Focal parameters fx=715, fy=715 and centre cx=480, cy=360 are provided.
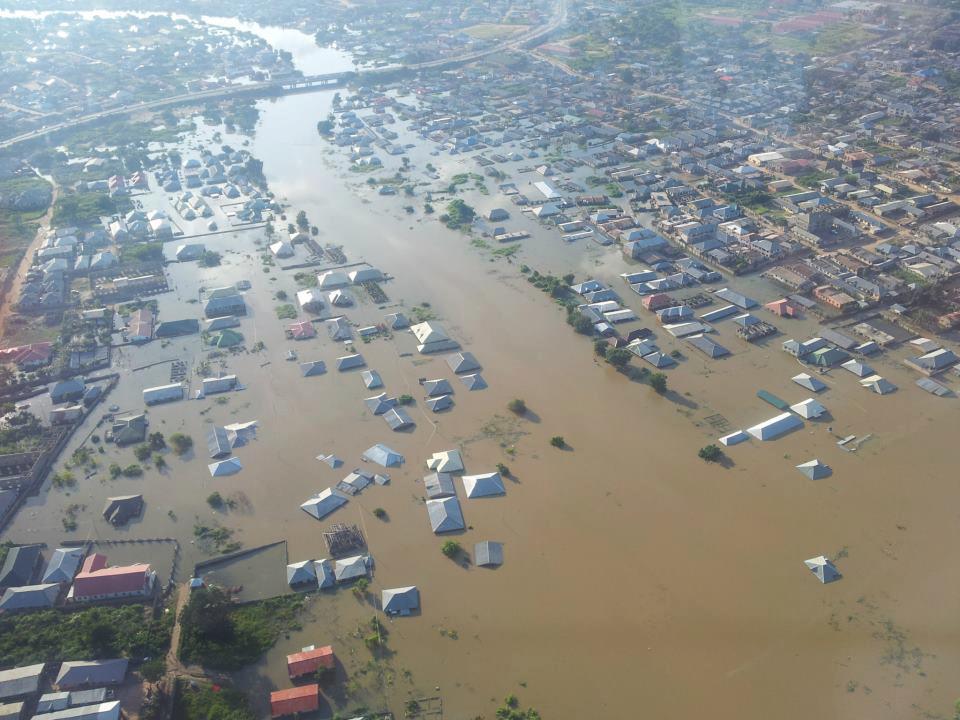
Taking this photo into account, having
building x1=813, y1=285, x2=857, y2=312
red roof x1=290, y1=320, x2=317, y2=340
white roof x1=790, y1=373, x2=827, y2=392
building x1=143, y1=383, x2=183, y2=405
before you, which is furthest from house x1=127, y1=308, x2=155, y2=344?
building x1=813, y1=285, x2=857, y2=312

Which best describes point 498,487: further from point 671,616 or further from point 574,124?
point 574,124

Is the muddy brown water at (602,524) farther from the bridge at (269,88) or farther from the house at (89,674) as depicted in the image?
the bridge at (269,88)

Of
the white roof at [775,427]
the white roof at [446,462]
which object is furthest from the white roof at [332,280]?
the white roof at [775,427]

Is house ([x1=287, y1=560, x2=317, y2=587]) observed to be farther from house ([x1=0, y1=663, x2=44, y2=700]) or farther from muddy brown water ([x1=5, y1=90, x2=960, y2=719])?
house ([x1=0, y1=663, x2=44, y2=700])

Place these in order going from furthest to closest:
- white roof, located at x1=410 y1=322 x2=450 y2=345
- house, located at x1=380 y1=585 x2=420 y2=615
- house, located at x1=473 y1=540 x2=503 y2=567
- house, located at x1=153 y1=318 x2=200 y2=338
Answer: house, located at x1=153 y1=318 x2=200 y2=338, white roof, located at x1=410 y1=322 x2=450 y2=345, house, located at x1=473 y1=540 x2=503 y2=567, house, located at x1=380 y1=585 x2=420 y2=615

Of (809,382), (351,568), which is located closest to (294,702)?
(351,568)

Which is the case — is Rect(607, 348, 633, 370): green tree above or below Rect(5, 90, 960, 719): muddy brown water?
above
